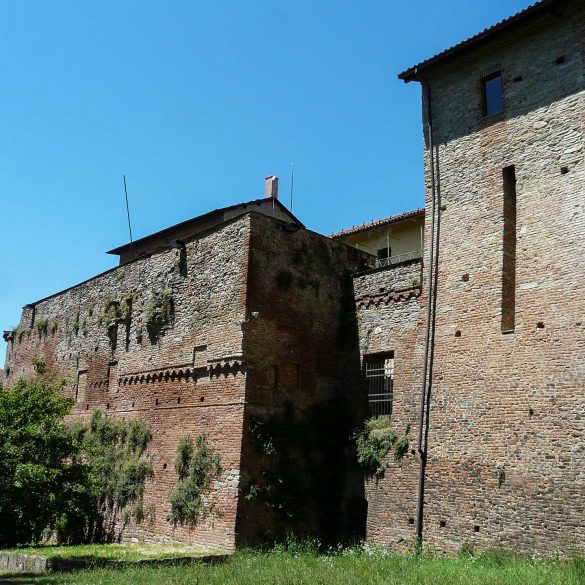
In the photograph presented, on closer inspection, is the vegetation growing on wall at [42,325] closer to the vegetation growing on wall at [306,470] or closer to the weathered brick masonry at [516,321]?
the vegetation growing on wall at [306,470]

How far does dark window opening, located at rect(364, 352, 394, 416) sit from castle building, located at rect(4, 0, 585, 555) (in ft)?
0.17

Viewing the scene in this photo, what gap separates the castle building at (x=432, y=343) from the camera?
44.2ft

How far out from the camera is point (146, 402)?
1939 cm

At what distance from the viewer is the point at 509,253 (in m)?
14.7

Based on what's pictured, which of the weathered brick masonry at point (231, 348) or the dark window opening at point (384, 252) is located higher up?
the dark window opening at point (384, 252)

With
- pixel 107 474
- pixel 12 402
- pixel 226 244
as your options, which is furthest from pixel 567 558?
pixel 12 402

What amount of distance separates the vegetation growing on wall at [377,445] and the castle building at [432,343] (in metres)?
0.21

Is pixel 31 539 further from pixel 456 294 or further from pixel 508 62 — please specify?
pixel 508 62

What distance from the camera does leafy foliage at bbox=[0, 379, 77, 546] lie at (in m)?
16.5

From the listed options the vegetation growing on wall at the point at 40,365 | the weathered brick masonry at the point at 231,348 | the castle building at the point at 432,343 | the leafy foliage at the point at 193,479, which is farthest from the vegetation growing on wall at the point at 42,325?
the leafy foliage at the point at 193,479

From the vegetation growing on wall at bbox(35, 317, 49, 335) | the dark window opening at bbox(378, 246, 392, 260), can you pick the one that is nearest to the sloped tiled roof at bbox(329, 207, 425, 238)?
the dark window opening at bbox(378, 246, 392, 260)

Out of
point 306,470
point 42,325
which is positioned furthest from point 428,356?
point 42,325

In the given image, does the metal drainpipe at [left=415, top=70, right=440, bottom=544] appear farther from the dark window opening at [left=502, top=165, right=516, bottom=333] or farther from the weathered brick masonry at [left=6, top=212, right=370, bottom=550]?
the weathered brick masonry at [left=6, top=212, right=370, bottom=550]

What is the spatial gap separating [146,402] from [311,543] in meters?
6.55
